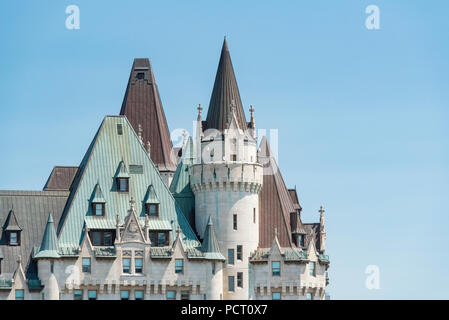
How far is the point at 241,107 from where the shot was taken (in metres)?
140

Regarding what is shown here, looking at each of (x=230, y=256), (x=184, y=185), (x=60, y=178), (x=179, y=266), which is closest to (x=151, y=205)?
(x=179, y=266)

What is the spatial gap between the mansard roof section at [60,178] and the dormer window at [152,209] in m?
10.9

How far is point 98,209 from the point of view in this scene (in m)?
134

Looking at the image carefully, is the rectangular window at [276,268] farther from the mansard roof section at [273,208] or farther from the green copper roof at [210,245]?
the green copper roof at [210,245]

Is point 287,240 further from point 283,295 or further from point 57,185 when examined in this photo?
point 57,185

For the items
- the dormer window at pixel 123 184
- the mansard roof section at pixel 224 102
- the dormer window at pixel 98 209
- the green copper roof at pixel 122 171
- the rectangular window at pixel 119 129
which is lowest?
the dormer window at pixel 98 209

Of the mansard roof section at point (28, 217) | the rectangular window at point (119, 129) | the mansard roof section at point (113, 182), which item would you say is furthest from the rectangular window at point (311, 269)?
the mansard roof section at point (28, 217)

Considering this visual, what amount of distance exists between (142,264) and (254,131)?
15.5m

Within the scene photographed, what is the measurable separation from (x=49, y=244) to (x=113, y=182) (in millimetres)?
8661

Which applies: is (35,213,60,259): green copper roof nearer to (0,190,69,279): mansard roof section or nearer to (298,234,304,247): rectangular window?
(0,190,69,279): mansard roof section

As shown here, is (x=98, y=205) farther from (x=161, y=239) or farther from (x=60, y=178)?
(x=60, y=178)

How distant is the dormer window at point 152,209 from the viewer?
135m
